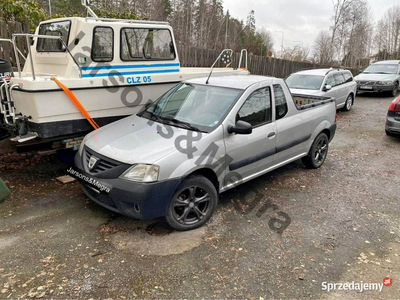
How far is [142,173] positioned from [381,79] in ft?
49.1

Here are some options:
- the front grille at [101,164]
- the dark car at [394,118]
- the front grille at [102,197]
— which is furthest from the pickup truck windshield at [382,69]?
the front grille at [102,197]

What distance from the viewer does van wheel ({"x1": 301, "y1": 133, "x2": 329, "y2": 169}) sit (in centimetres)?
571

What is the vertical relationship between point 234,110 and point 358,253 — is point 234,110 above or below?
above

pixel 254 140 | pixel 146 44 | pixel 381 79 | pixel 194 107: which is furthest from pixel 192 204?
pixel 381 79

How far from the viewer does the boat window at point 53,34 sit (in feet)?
17.8

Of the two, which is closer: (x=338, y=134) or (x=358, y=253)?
(x=358, y=253)

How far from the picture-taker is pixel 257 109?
4434 mm

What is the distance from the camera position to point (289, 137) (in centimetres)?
495

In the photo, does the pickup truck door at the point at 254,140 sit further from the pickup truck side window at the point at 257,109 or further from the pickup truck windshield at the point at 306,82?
the pickup truck windshield at the point at 306,82

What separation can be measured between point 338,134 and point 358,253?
6.01 metres

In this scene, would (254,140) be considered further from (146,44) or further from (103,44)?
(103,44)

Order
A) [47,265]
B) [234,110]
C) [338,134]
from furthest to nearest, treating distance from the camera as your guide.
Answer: [338,134] → [234,110] → [47,265]

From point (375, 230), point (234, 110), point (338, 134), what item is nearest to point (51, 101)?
point (234, 110)

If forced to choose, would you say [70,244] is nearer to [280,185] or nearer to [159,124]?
[159,124]
